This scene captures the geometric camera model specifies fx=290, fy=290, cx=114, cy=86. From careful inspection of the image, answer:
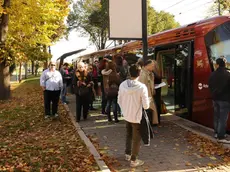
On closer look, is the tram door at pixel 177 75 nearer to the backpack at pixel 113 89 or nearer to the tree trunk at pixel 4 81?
the backpack at pixel 113 89

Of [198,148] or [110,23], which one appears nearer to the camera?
[198,148]

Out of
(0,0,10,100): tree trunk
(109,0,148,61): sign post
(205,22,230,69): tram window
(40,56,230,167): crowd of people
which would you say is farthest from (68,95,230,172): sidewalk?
(0,0,10,100): tree trunk

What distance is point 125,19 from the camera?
660cm

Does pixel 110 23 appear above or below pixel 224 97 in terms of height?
above

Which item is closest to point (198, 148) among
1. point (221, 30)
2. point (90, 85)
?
point (221, 30)

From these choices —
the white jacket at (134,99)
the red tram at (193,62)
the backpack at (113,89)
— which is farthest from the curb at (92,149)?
the red tram at (193,62)

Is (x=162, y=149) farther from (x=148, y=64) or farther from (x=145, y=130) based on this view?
(x=148, y=64)

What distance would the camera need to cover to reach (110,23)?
6.52 metres

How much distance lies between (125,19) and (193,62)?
7.33 ft

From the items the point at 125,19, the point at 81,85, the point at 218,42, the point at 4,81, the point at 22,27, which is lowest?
the point at 81,85

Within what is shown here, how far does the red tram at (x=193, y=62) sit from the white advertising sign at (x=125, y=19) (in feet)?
5.66

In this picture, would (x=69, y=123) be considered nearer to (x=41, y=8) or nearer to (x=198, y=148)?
(x=198, y=148)

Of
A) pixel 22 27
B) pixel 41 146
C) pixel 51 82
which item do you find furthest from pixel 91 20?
pixel 41 146

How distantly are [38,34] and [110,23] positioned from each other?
1083 cm
